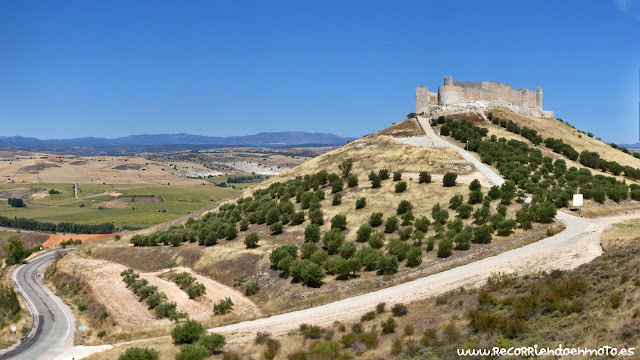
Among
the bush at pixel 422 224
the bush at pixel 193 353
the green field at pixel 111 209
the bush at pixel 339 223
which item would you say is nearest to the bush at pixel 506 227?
the bush at pixel 422 224

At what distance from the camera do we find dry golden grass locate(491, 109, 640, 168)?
6588 cm

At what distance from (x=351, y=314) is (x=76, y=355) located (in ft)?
51.2

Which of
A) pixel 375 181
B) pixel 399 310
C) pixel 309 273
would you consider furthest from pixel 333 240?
pixel 399 310

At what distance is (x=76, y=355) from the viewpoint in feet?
82.7

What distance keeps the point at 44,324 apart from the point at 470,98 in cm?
6681

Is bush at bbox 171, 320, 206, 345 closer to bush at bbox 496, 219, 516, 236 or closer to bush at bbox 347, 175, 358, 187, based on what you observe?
bush at bbox 496, 219, 516, 236

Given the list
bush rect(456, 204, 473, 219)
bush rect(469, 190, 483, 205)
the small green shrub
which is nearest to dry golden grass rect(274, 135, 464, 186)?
bush rect(469, 190, 483, 205)

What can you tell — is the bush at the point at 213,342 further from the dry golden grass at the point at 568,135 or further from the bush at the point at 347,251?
the dry golden grass at the point at 568,135

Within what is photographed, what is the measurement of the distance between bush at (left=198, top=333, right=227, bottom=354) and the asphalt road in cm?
993

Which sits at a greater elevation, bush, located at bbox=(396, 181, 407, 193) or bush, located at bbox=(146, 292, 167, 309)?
bush, located at bbox=(396, 181, 407, 193)

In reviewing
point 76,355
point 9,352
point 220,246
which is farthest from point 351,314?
point 220,246

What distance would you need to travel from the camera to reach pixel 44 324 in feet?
107

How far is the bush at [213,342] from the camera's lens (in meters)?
22.3

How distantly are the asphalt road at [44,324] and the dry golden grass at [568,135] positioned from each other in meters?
65.3
